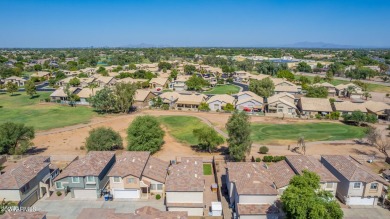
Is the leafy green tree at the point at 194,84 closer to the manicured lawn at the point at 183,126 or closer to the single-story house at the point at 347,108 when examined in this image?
the manicured lawn at the point at 183,126

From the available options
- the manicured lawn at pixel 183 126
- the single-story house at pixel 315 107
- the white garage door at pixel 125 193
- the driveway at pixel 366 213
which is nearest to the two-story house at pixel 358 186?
the driveway at pixel 366 213

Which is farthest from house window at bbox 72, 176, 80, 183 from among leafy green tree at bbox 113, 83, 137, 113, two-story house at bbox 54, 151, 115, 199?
leafy green tree at bbox 113, 83, 137, 113

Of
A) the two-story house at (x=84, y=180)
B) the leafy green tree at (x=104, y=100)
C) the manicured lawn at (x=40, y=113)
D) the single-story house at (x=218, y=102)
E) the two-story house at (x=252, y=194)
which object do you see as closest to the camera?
the two-story house at (x=252, y=194)

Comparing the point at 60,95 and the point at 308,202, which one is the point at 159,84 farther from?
the point at 308,202

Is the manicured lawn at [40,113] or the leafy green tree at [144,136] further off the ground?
the leafy green tree at [144,136]

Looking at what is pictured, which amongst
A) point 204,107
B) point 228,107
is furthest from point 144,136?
point 228,107

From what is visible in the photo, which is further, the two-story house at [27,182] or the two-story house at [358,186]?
the two-story house at [358,186]
